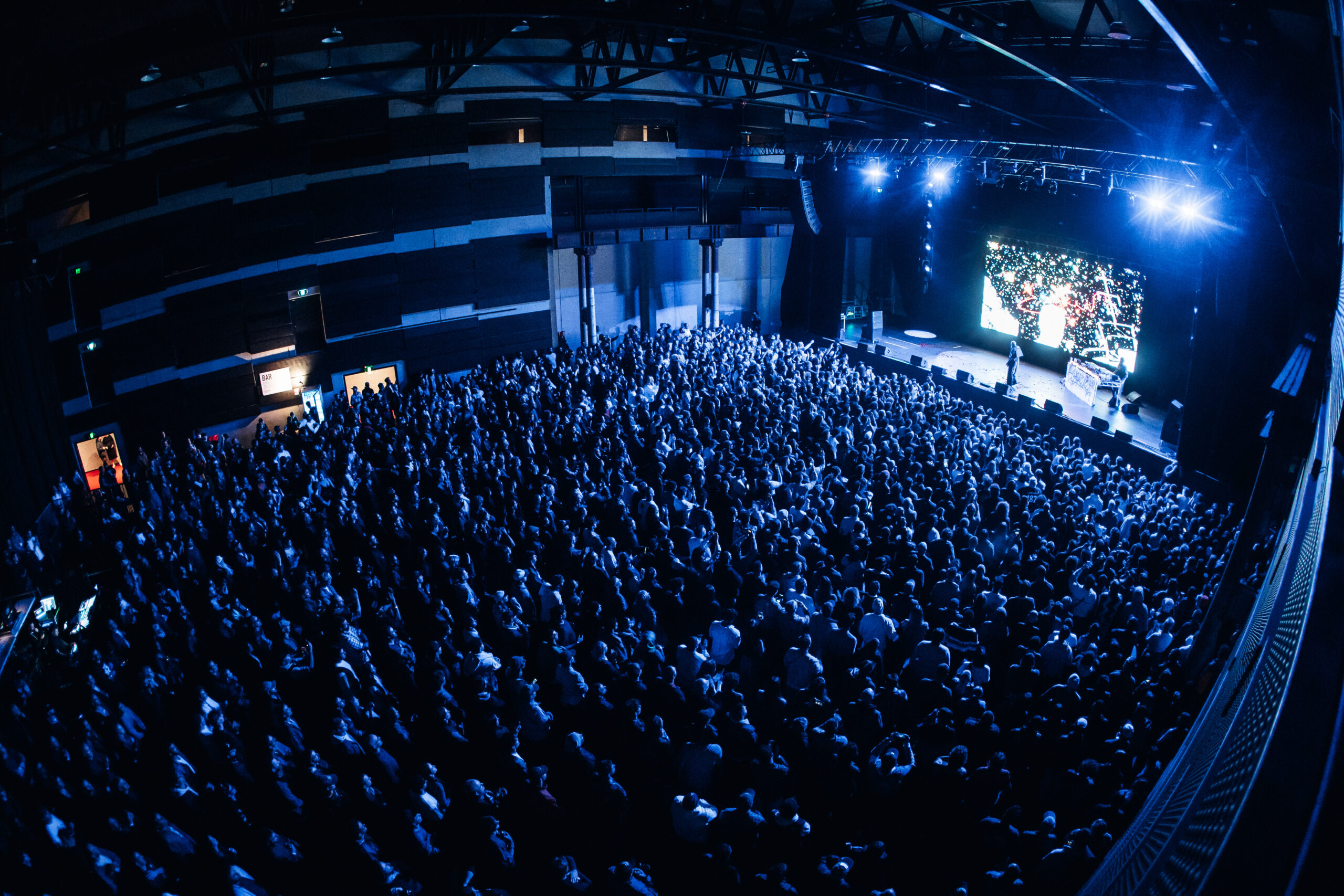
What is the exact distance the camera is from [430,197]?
703 inches

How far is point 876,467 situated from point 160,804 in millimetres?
8876

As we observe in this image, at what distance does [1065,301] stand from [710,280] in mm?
9827

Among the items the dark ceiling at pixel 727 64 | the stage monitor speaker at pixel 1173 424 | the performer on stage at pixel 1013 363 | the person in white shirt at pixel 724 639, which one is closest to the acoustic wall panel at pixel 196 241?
the dark ceiling at pixel 727 64

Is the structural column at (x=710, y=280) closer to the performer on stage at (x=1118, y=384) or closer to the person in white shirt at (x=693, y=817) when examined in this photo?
the performer on stage at (x=1118, y=384)

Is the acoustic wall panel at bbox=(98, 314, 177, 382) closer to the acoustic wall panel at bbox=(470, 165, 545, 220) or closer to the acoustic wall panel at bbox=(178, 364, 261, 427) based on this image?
the acoustic wall panel at bbox=(178, 364, 261, 427)

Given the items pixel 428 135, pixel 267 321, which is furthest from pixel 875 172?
pixel 267 321

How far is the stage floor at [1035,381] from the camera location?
50.6ft

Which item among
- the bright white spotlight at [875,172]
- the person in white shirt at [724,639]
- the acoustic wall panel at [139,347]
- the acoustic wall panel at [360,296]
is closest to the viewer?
the person in white shirt at [724,639]

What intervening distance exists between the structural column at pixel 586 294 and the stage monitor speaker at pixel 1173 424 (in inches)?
519

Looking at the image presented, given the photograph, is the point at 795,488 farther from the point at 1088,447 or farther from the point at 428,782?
the point at 1088,447

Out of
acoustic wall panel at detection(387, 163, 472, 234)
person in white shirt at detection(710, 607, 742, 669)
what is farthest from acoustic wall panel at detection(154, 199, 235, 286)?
person in white shirt at detection(710, 607, 742, 669)

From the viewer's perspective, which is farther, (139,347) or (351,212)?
(351,212)

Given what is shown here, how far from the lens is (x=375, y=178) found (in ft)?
56.3

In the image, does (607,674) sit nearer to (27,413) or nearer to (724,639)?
(724,639)
